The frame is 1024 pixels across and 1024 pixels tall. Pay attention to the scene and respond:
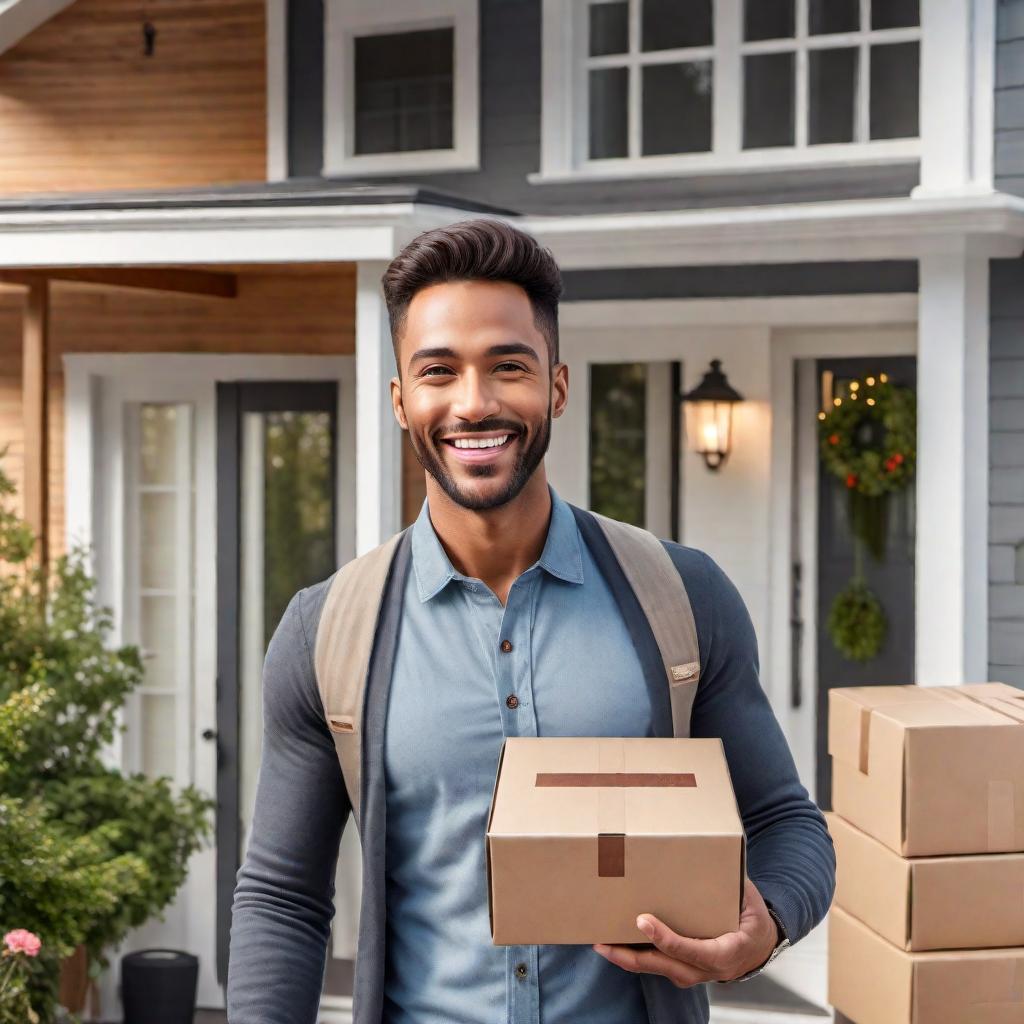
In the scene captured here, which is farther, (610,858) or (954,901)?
(954,901)

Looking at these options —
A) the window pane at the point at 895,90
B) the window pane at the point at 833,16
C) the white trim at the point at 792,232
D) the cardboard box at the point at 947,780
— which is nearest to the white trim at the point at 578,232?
the white trim at the point at 792,232

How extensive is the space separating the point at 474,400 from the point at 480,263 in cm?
15

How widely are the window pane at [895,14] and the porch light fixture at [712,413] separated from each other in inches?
51.9

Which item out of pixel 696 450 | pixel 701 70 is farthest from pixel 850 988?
pixel 701 70

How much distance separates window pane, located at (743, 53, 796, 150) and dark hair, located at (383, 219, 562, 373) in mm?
4131

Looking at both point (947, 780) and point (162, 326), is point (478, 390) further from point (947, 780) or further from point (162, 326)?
point (162, 326)

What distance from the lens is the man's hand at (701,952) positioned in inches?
58.4

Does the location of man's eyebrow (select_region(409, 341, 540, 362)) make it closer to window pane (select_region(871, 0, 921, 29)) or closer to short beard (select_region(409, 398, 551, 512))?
short beard (select_region(409, 398, 551, 512))

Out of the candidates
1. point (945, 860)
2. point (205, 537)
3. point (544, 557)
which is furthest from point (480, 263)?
point (205, 537)

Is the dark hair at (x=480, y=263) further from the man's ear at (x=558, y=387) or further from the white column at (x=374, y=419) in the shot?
the white column at (x=374, y=419)

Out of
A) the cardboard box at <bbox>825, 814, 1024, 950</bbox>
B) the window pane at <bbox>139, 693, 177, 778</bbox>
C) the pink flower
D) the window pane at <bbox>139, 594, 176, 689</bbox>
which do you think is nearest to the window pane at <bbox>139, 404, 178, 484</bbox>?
the window pane at <bbox>139, 594, 176, 689</bbox>

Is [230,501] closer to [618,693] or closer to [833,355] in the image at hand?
[833,355]

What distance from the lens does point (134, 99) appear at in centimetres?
661

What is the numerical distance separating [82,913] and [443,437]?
356cm
